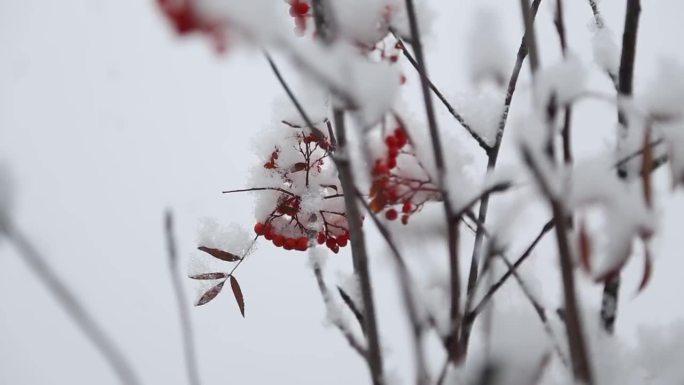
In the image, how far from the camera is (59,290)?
27 centimetres

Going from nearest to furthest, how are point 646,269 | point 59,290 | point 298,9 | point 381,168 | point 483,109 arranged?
point 59,290 → point 646,269 → point 381,168 → point 298,9 → point 483,109

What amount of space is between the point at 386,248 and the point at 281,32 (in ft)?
0.86

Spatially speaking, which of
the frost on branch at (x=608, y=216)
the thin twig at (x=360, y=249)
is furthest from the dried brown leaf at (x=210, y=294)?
the frost on branch at (x=608, y=216)

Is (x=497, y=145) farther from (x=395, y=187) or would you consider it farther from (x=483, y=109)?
(x=395, y=187)

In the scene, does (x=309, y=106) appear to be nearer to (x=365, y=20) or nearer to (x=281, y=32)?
(x=365, y=20)

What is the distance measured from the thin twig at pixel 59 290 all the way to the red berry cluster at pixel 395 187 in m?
0.24

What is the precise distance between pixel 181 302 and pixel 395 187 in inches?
10.6

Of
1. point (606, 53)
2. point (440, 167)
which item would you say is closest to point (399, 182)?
point (440, 167)

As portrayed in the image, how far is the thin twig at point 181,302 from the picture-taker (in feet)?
1.01

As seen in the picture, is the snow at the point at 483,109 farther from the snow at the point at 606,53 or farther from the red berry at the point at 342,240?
the red berry at the point at 342,240

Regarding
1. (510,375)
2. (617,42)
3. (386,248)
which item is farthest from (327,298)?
(617,42)

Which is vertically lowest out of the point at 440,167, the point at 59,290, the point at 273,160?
the point at 59,290

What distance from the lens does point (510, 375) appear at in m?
0.35

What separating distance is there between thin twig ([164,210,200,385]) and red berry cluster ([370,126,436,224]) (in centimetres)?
18
